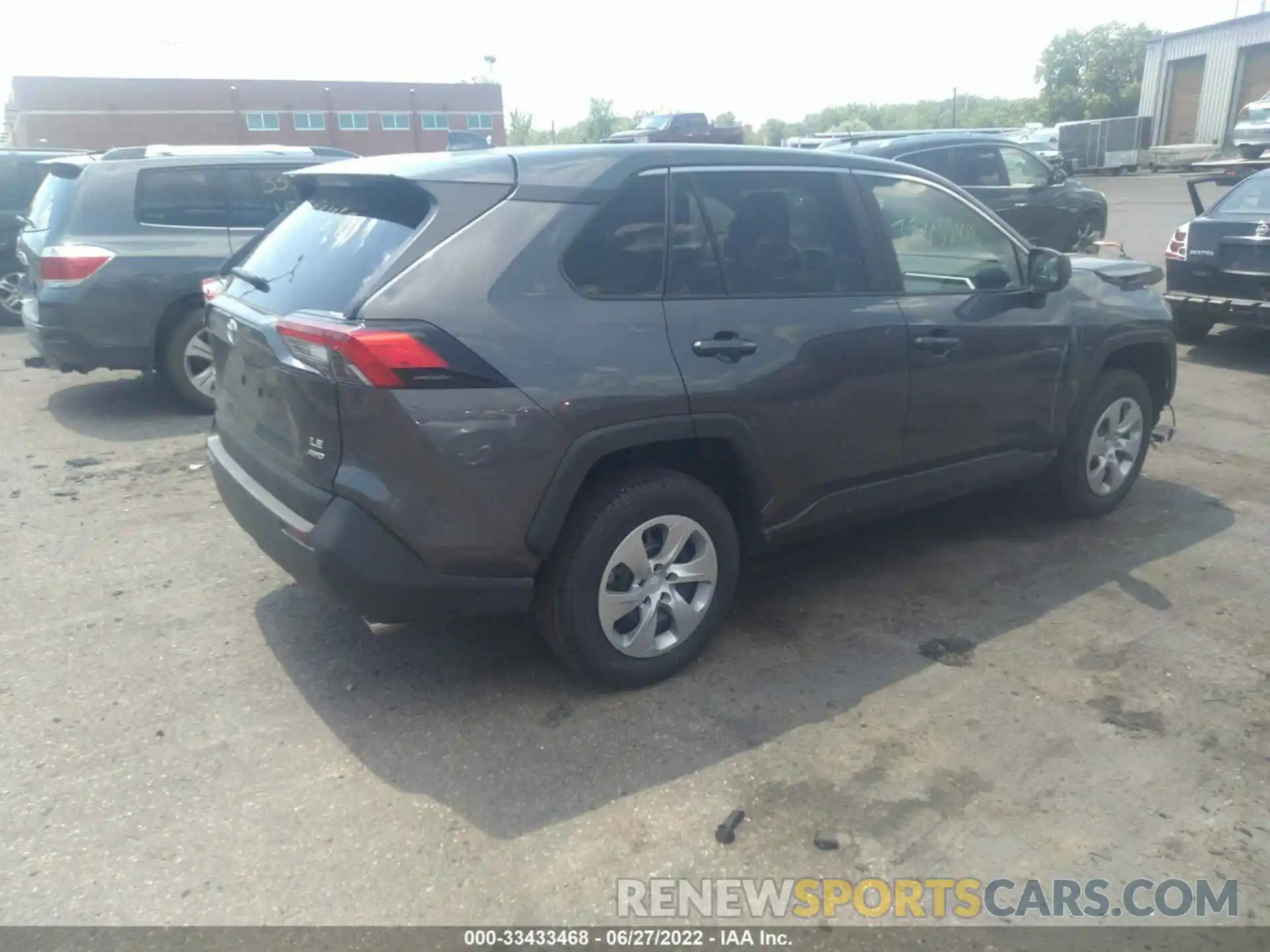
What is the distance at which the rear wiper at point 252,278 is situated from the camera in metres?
3.76

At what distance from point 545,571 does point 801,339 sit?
131 cm

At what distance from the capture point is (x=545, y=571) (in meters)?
3.60

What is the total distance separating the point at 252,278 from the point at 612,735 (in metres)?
2.13

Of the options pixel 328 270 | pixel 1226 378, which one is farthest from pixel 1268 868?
pixel 1226 378

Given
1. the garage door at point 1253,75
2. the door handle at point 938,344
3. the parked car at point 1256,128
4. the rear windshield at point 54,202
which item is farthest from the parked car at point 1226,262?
the garage door at point 1253,75

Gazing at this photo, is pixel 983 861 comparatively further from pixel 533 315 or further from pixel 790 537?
pixel 533 315

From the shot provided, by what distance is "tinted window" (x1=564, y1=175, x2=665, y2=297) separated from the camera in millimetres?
3525

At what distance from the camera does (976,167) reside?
12.0 m

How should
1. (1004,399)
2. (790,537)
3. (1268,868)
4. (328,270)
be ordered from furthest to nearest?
(1004,399) < (790,537) < (328,270) < (1268,868)

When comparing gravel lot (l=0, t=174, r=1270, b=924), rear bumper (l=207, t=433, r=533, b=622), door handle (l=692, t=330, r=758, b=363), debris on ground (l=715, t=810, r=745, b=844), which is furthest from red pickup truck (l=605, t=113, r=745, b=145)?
debris on ground (l=715, t=810, r=745, b=844)

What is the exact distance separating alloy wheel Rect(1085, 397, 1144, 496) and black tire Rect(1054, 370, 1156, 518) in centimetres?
2

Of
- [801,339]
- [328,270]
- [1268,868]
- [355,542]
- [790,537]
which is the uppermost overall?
[328,270]

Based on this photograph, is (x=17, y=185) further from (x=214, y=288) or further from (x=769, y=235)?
(x=769, y=235)

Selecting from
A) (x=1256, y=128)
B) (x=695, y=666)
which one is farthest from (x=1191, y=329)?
(x=1256, y=128)
